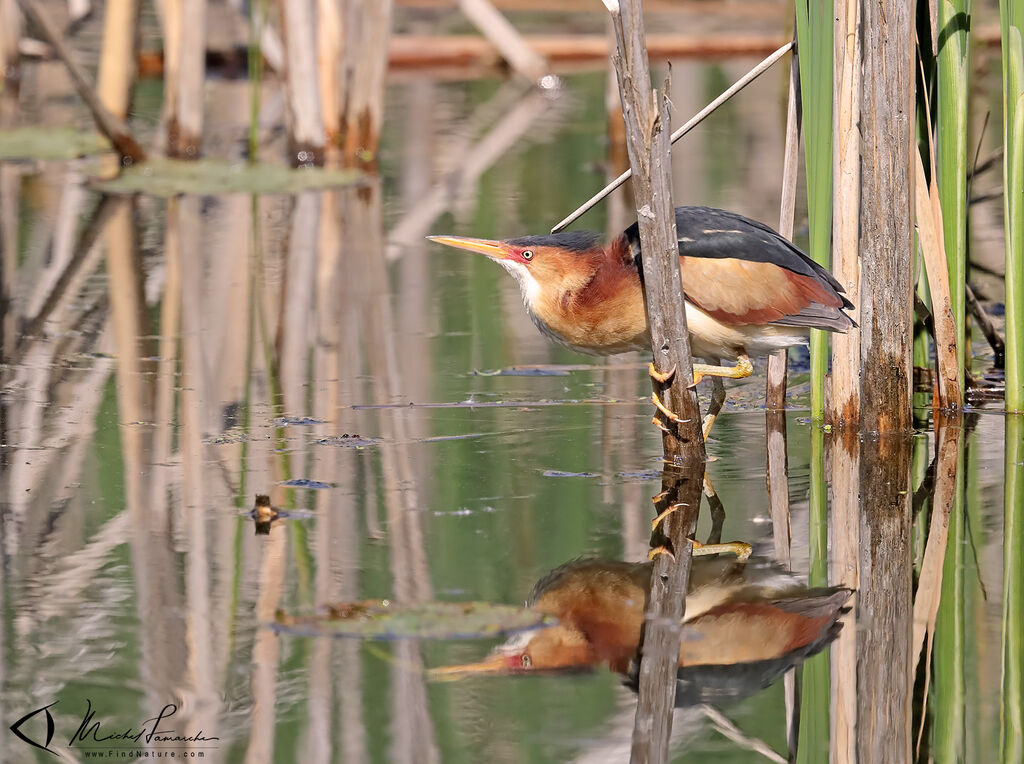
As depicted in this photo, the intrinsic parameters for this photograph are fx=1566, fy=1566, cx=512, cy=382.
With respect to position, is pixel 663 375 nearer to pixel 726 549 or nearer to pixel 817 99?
pixel 726 549

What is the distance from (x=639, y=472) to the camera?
434 cm

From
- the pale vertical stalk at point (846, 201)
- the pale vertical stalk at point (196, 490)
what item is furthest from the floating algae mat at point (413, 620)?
the pale vertical stalk at point (846, 201)

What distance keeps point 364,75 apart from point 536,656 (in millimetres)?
6776

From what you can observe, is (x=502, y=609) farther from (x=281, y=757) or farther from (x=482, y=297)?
(x=482, y=297)

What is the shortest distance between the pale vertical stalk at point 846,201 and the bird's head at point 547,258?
0.71m

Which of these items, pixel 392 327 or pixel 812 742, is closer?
pixel 812 742

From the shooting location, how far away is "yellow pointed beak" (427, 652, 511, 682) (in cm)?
300

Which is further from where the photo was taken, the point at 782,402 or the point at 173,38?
the point at 173,38

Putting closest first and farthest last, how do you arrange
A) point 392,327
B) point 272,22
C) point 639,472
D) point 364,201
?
point 639,472 → point 392,327 → point 364,201 → point 272,22

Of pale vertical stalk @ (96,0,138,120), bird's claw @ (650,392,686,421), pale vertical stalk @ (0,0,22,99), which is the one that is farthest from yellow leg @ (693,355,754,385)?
pale vertical stalk @ (0,0,22,99)

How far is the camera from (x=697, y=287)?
4.21 metres

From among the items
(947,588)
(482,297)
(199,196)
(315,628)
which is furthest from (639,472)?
(199,196)

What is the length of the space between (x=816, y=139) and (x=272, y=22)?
927cm

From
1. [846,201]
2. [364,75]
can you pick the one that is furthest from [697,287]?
[364,75]
